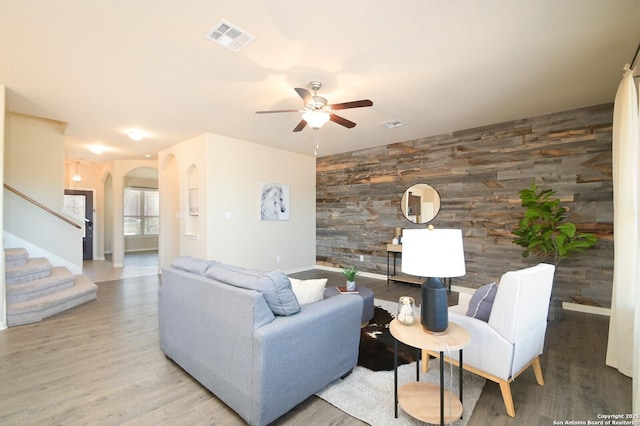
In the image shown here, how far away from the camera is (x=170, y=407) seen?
76.5 inches

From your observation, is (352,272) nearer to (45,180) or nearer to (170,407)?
(170,407)

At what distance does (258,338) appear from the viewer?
5.42 feet

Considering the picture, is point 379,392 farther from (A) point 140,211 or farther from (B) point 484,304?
(A) point 140,211

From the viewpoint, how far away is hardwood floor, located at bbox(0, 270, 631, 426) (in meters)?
1.86

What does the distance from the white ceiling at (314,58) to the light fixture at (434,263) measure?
1.63m

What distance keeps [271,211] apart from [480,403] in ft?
15.7

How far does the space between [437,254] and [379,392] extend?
47.2 inches

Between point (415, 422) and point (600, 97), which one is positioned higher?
point (600, 97)

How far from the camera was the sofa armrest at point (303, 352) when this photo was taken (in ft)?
5.48

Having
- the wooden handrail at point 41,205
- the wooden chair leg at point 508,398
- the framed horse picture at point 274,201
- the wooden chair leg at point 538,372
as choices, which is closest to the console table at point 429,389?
the wooden chair leg at point 508,398

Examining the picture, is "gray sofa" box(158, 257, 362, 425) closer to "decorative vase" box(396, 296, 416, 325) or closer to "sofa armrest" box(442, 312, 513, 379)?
"decorative vase" box(396, 296, 416, 325)

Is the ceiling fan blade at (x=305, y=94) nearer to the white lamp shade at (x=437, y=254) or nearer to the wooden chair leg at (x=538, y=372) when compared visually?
the white lamp shade at (x=437, y=254)

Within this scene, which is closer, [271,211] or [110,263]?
[271,211]

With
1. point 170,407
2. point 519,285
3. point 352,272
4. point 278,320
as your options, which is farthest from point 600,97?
point 170,407
